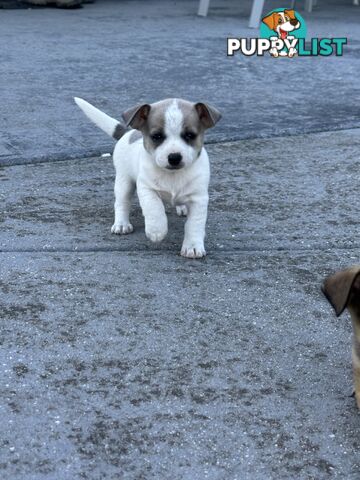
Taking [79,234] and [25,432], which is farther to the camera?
[79,234]

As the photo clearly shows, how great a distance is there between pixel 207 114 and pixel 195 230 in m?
0.55

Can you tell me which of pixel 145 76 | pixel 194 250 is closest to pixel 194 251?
pixel 194 250

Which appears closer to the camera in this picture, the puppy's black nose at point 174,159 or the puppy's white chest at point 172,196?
the puppy's black nose at point 174,159

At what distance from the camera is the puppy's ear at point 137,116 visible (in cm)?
439

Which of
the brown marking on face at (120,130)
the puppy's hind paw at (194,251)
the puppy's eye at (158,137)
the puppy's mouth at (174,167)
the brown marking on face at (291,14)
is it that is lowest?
the brown marking on face at (291,14)

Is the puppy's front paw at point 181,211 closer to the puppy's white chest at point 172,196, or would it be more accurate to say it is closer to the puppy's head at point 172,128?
the puppy's white chest at point 172,196

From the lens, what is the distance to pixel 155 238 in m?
4.45

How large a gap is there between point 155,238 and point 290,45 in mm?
5201

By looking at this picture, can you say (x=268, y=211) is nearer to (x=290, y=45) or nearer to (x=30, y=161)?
(x=30, y=161)

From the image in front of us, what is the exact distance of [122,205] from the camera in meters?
4.74

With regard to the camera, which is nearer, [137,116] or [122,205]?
[137,116]

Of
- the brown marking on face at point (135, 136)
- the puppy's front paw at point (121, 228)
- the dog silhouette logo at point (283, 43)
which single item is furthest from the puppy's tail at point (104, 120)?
the dog silhouette logo at point (283, 43)

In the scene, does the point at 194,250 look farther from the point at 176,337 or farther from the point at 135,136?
the point at 176,337

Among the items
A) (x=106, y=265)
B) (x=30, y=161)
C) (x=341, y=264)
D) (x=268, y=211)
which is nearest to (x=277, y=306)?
(x=341, y=264)
